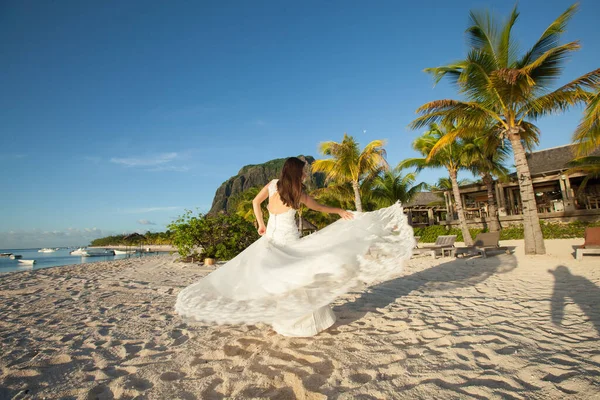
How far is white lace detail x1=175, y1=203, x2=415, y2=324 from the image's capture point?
8.54 ft

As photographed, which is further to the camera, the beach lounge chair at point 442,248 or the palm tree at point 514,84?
the beach lounge chair at point 442,248

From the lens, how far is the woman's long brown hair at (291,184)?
314cm

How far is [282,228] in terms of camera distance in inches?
124

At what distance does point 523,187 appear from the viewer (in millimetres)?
9914

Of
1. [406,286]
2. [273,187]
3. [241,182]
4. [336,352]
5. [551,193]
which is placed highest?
[241,182]

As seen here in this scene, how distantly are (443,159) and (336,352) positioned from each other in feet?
54.9

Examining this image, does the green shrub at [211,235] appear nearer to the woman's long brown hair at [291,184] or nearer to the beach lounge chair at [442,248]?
the beach lounge chair at [442,248]

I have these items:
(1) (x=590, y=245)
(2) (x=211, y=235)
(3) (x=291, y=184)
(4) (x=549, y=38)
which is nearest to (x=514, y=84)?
(4) (x=549, y=38)

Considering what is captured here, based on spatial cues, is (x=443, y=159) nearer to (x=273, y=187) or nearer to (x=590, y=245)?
(x=590, y=245)

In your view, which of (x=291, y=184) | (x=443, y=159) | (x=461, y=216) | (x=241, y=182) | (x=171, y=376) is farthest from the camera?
(x=241, y=182)

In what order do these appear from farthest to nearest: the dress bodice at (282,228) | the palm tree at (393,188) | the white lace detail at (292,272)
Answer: the palm tree at (393,188) → the dress bodice at (282,228) → the white lace detail at (292,272)

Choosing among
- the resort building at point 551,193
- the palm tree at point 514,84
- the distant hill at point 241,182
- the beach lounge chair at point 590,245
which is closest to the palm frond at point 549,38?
the palm tree at point 514,84

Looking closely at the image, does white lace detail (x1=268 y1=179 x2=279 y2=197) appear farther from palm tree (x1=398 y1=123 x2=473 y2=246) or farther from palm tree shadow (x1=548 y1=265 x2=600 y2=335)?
palm tree (x1=398 y1=123 x2=473 y2=246)

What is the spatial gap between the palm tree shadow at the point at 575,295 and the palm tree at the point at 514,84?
4559 millimetres
